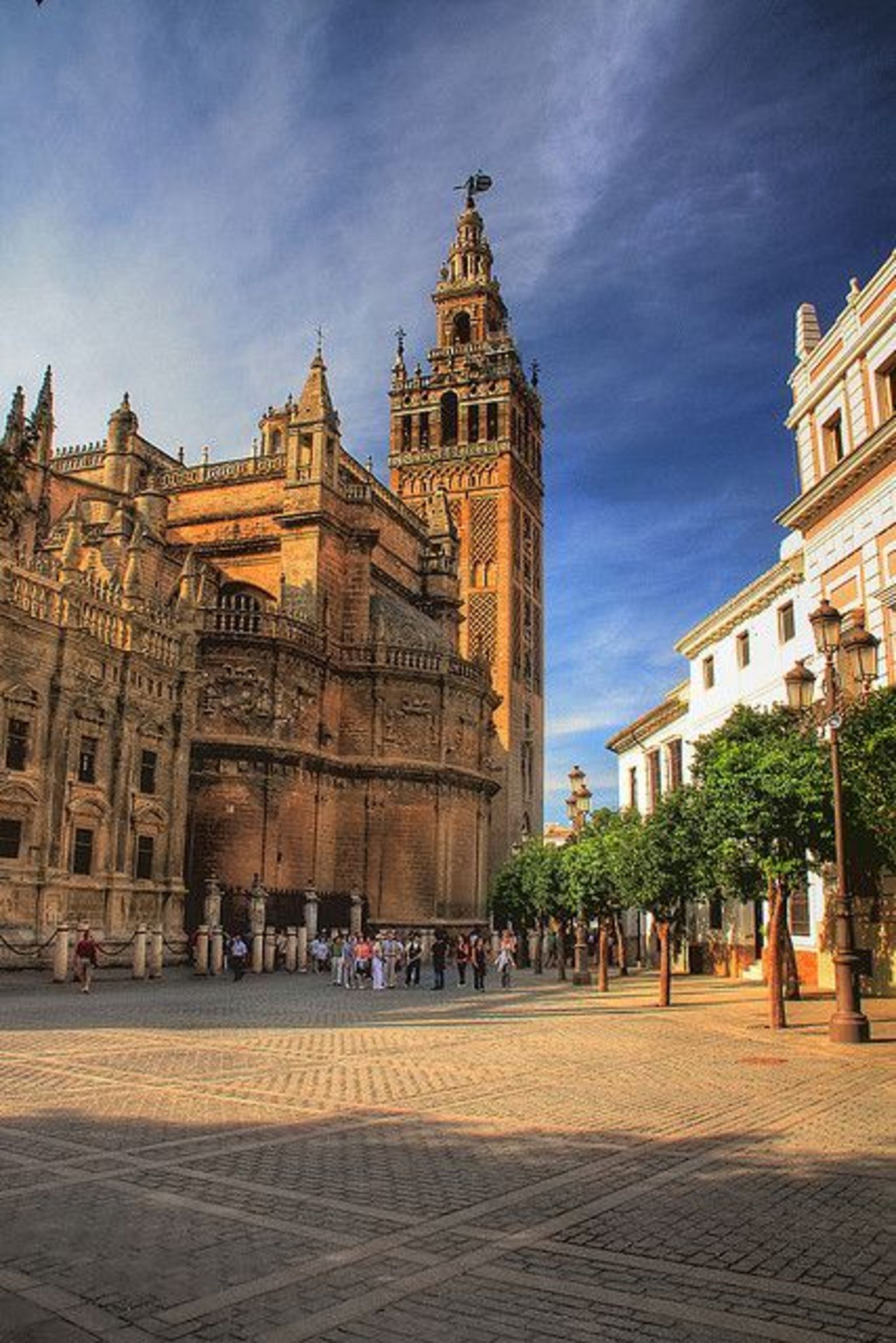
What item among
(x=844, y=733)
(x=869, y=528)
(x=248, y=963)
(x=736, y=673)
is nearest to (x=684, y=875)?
(x=844, y=733)

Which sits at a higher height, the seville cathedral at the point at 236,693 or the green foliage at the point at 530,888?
the seville cathedral at the point at 236,693

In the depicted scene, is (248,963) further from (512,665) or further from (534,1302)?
(512,665)

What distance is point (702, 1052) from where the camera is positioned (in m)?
14.1

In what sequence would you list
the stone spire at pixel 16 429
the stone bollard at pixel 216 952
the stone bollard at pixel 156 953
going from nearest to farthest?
the stone spire at pixel 16 429
the stone bollard at pixel 156 953
the stone bollard at pixel 216 952

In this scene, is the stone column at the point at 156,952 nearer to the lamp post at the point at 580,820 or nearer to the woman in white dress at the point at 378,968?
Answer: the woman in white dress at the point at 378,968

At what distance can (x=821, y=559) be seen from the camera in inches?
947

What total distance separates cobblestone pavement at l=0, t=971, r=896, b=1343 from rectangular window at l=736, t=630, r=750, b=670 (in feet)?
59.1

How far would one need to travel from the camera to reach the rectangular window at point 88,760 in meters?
27.2

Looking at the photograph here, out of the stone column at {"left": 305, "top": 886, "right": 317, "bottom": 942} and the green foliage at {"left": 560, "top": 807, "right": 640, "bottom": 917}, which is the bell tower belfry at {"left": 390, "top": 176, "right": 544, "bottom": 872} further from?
the green foliage at {"left": 560, "top": 807, "right": 640, "bottom": 917}

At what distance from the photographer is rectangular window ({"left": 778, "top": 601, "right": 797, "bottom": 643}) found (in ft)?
→ 91.0

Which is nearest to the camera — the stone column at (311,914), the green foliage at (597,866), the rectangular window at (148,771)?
the green foliage at (597,866)

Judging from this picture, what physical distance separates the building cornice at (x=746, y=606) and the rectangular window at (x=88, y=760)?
58.5 ft

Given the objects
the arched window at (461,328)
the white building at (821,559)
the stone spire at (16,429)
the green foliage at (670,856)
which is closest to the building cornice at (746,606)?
the white building at (821,559)

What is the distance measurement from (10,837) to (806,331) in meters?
22.2
